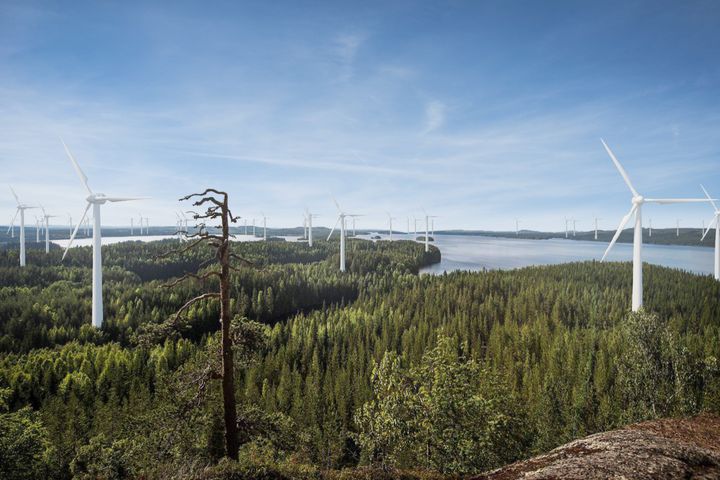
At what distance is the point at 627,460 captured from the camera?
10.1 m

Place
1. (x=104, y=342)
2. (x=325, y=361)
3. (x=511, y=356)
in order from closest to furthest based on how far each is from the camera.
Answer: (x=511, y=356), (x=325, y=361), (x=104, y=342)

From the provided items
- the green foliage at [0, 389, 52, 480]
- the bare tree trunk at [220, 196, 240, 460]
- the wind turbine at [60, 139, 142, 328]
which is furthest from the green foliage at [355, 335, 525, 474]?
the wind turbine at [60, 139, 142, 328]

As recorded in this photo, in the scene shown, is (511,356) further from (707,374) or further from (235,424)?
(235,424)

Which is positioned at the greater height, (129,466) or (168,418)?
(168,418)

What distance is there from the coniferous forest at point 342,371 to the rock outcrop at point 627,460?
302 centimetres

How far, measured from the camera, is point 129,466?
18047 millimetres

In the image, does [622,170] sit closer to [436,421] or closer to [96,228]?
[436,421]

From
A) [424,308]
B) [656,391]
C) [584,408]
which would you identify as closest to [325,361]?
[424,308]

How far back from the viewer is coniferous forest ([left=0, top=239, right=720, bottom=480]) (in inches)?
588

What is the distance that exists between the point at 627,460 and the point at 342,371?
46.1 meters

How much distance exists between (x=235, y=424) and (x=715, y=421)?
64.9 feet

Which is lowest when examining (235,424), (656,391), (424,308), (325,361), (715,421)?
(325,361)

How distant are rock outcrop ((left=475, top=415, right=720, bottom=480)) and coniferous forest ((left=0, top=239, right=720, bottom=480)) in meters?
3.02

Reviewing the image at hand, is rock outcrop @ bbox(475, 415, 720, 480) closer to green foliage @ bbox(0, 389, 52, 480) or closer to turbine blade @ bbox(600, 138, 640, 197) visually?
green foliage @ bbox(0, 389, 52, 480)
